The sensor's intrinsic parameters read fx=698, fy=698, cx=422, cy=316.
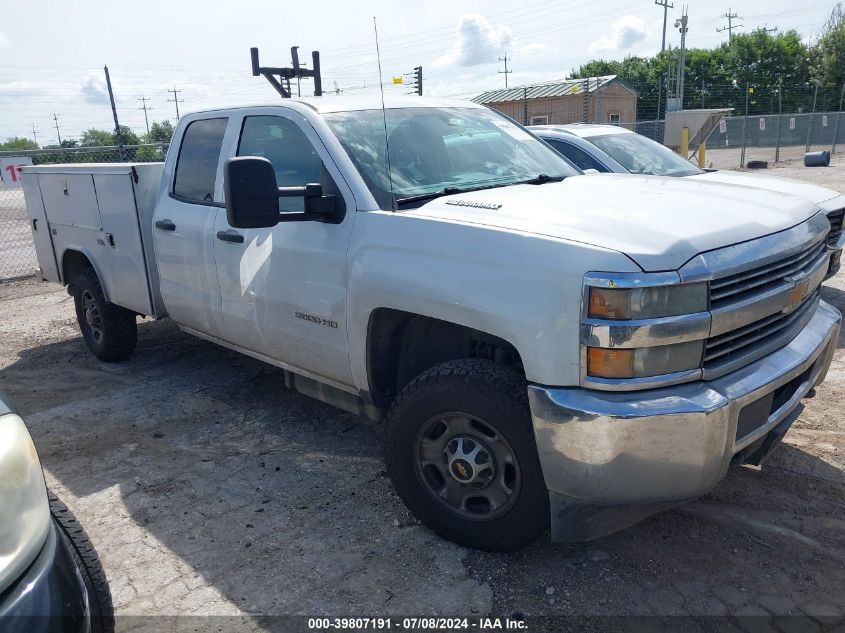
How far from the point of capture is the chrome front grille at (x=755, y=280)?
8.16 ft

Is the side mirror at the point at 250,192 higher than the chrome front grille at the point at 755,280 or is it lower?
higher

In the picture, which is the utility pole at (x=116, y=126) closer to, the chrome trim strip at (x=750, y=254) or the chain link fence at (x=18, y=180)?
the chain link fence at (x=18, y=180)

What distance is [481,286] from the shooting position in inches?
104

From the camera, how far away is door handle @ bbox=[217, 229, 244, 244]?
12.7 feet

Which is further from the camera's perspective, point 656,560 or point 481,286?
point 656,560

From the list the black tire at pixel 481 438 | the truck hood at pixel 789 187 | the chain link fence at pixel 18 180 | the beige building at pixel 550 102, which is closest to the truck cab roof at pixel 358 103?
the black tire at pixel 481 438

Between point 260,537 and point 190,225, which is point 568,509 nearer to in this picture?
point 260,537

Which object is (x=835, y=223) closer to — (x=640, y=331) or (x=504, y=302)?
(x=640, y=331)

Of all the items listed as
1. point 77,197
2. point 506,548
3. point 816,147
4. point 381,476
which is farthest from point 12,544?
point 816,147

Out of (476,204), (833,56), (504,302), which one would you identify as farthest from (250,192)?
(833,56)

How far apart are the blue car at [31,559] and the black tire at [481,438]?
4.67 ft

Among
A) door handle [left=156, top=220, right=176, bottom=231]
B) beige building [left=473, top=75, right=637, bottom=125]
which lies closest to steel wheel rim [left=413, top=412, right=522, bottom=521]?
door handle [left=156, top=220, right=176, bottom=231]

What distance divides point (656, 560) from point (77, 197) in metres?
4.91

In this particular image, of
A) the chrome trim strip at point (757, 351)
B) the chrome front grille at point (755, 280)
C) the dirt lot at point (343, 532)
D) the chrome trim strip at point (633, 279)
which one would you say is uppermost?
the chrome trim strip at point (633, 279)
